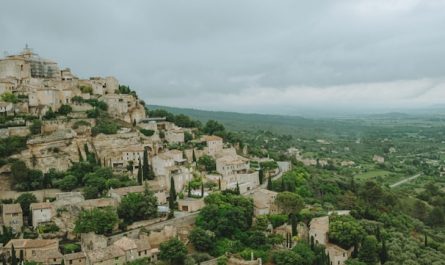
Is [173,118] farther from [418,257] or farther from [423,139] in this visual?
[423,139]

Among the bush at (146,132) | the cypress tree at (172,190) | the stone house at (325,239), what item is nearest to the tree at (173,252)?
the cypress tree at (172,190)

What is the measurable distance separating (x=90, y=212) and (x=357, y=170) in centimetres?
7260

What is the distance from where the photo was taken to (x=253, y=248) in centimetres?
3991

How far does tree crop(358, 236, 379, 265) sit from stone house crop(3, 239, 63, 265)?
24.6 meters

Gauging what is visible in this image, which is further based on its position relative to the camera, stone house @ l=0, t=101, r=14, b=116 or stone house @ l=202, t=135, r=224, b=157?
stone house @ l=202, t=135, r=224, b=157

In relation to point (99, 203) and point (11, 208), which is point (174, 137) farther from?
point (11, 208)

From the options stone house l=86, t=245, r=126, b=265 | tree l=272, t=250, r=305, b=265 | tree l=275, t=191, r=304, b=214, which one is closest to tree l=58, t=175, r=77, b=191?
stone house l=86, t=245, r=126, b=265

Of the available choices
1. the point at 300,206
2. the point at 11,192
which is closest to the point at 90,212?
the point at 11,192

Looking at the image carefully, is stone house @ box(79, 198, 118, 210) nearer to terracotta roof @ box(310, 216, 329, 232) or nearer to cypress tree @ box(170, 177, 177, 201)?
cypress tree @ box(170, 177, 177, 201)

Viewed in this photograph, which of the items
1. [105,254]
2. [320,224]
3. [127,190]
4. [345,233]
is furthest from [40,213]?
[345,233]

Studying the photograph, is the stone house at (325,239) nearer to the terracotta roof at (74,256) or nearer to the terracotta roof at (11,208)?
the terracotta roof at (74,256)

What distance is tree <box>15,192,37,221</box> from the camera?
1617 inches

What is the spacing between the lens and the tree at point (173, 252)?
118 feet

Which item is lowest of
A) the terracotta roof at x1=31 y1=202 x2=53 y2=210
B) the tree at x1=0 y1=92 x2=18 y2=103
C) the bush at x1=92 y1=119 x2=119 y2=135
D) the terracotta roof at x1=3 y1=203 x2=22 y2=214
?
the terracotta roof at x1=3 y1=203 x2=22 y2=214
